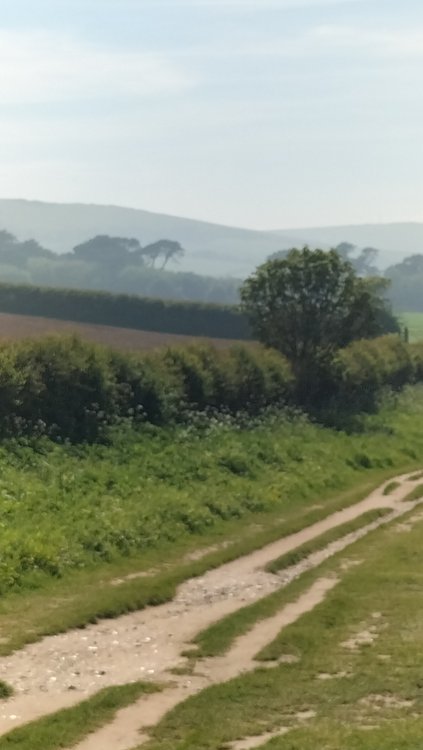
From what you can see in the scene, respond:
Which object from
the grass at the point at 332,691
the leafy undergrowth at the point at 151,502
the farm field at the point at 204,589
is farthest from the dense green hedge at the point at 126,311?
the grass at the point at 332,691

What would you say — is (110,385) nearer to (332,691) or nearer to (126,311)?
(332,691)

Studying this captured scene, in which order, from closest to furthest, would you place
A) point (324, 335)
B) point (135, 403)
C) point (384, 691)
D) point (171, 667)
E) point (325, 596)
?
point (384, 691)
point (171, 667)
point (325, 596)
point (135, 403)
point (324, 335)

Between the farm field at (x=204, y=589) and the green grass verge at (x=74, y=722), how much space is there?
4cm

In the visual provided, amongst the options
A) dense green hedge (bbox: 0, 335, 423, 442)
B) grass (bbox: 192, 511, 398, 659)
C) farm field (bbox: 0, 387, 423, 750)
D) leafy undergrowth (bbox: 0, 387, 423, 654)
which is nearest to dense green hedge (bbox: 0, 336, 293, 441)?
dense green hedge (bbox: 0, 335, 423, 442)

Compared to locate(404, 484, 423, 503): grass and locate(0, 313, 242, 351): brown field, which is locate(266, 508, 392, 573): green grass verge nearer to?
locate(404, 484, 423, 503): grass

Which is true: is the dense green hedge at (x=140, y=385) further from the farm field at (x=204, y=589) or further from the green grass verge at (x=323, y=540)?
the green grass verge at (x=323, y=540)

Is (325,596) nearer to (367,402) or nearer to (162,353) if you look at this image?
(162,353)

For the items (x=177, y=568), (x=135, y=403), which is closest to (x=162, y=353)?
(x=135, y=403)

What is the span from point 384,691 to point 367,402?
49278 mm

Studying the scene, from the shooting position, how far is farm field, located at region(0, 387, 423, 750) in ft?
49.6

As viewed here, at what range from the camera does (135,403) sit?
4572 cm

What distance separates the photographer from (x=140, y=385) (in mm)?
46125

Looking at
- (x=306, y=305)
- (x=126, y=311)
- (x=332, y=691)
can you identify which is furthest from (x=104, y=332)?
(x=332, y=691)

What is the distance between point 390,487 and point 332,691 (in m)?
27.4
